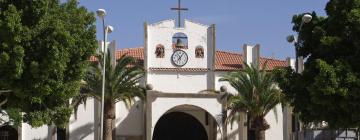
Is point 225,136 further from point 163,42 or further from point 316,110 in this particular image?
point 316,110

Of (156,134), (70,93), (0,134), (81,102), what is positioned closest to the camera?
(70,93)

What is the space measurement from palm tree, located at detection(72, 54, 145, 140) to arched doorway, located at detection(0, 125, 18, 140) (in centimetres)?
621

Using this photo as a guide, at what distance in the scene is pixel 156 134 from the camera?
1906 inches

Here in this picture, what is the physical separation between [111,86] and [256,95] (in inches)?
358

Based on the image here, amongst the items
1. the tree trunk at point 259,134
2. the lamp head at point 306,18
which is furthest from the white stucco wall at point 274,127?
the lamp head at point 306,18

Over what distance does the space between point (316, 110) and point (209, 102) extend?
17.8 metres

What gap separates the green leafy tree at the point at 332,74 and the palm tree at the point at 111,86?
14.8 m

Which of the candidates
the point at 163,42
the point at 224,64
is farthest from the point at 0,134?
the point at 224,64

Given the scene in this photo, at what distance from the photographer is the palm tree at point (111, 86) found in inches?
1583

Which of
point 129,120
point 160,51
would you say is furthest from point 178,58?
point 129,120

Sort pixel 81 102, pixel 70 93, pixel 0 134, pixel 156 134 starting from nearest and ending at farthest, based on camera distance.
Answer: pixel 70 93 < pixel 81 102 < pixel 0 134 < pixel 156 134

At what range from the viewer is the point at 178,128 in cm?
4875

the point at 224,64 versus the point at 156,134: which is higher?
the point at 224,64

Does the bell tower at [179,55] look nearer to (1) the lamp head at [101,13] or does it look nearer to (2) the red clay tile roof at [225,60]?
(2) the red clay tile roof at [225,60]
